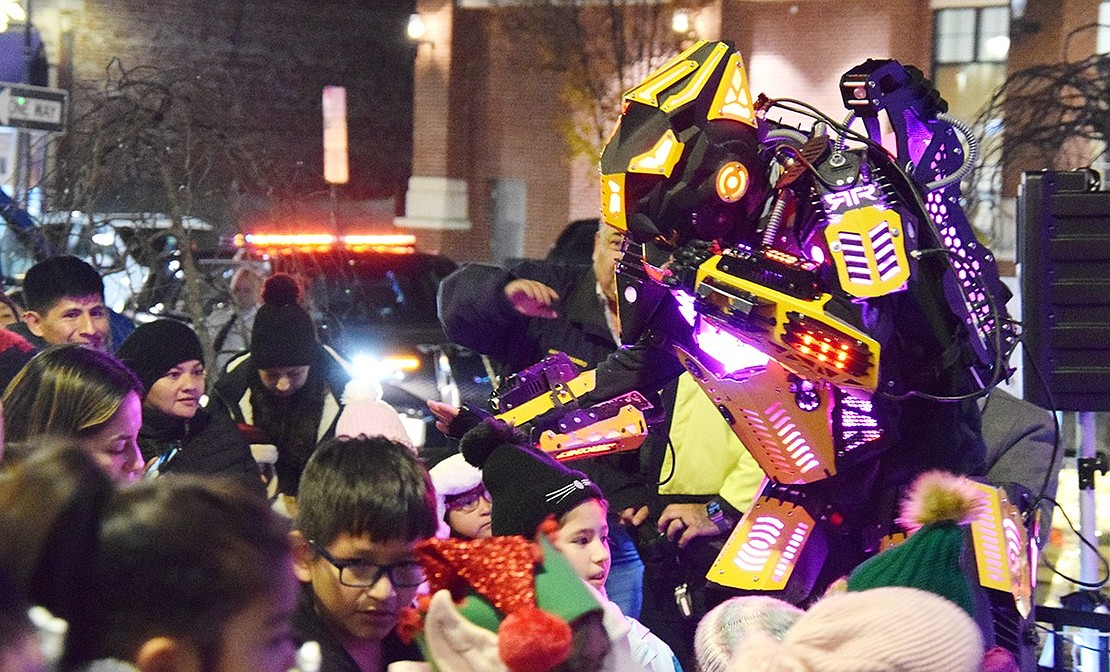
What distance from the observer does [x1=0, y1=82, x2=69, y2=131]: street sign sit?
29.0 ft

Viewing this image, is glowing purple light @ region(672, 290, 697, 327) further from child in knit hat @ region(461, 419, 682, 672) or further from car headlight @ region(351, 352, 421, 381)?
car headlight @ region(351, 352, 421, 381)

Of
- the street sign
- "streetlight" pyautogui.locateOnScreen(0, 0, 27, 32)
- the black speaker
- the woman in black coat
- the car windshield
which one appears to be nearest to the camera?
the black speaker

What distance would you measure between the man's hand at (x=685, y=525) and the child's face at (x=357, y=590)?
1.70 metres

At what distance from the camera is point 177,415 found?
4715 mm

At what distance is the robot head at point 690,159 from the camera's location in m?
3.47

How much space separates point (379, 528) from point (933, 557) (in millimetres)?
1054

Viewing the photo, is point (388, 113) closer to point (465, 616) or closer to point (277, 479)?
point (277, 479)

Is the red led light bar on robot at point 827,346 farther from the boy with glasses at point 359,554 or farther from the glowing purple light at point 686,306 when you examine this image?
the boy with glasses at point 359,554

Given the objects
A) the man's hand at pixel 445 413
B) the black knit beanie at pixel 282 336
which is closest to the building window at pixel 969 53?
the black knit beanie at pixel 282 336

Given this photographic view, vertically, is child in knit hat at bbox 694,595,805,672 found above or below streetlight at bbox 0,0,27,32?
below

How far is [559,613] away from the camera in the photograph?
2.11 metres

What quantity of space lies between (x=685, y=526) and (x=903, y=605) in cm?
223

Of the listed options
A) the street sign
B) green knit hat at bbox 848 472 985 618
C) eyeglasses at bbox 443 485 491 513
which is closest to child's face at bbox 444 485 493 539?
eyeglasses at bbox 443 485 491 513

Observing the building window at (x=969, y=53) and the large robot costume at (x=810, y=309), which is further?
the building window at (x=969, y=53)
